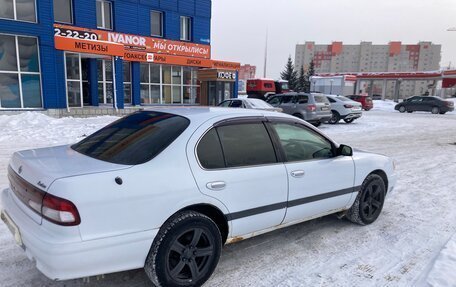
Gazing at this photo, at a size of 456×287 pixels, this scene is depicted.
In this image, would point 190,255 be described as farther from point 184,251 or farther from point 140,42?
point 140,42

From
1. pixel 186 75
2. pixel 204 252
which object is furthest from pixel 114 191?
pixel 186 75

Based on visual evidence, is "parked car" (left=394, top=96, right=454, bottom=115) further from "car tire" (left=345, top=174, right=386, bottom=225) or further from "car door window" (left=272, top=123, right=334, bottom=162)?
"car door window" (left=272, top=123, right=334, bottom=162)

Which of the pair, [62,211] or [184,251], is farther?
[184,251]

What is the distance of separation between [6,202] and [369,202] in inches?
162

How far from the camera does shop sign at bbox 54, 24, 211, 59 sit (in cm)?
1671

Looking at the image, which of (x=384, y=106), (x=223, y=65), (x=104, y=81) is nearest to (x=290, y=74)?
(x=384, y=106)

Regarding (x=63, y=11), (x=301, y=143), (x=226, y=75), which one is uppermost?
(x=63, y=11)

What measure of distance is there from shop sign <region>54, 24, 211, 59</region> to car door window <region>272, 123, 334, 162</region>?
49.2 feet

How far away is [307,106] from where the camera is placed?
1512 centimetres

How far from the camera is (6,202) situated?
3.03m

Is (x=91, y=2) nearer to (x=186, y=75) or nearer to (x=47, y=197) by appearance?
(x=186, y=75)

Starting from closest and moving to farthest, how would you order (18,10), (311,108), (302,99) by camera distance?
(18,10) < (311,108) < (302,99)

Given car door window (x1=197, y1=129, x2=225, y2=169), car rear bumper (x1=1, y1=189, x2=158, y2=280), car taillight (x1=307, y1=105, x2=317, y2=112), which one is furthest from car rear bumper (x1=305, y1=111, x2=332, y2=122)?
car rear bumper (x1=1, y1=189, x2=158, y2=280)

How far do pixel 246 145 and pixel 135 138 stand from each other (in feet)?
3.45
